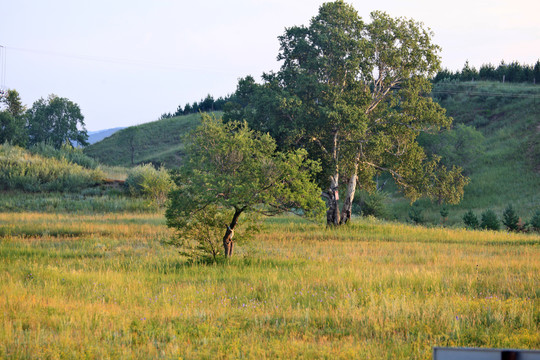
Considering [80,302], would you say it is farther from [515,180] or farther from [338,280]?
[515,180]

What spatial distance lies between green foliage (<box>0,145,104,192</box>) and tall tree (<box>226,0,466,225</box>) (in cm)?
2217

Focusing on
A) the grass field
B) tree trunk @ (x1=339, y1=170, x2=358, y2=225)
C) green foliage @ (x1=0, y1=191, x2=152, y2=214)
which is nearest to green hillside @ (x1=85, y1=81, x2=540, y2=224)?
tree trunk @ (x1=339, y1=170, x2=358, y2=225)

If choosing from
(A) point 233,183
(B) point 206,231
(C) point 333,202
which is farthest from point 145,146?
(A) point 233,183

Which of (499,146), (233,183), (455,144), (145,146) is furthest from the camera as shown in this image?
(145,146)

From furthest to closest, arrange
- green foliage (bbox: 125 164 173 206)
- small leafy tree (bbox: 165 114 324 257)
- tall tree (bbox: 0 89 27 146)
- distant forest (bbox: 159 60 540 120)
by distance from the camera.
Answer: distant forest (bbox: 159 60 540 120)
tall tree (bbox: 0 89 27 146)
green foliage (bbox: 125 164 173 206)
small leafy tree (bbox: 165 114 324 257)

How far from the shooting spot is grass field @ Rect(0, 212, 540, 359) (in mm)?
6984

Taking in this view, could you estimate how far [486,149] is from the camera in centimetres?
6750

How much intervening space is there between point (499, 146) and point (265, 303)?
66327mm

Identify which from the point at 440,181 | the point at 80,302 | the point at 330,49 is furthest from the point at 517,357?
the point at 440,181

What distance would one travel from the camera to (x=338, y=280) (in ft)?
38.8

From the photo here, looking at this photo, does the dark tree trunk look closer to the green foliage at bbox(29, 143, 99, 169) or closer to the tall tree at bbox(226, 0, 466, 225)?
the tall tree at bbox(226, 0, 466, 225)

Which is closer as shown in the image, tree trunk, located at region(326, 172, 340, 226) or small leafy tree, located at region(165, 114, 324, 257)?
small leafy tree, located at region(165, 114, 324, 257)

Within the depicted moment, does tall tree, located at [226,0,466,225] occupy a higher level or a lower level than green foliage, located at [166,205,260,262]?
higher

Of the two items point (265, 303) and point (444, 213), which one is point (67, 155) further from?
point (265, 303)
